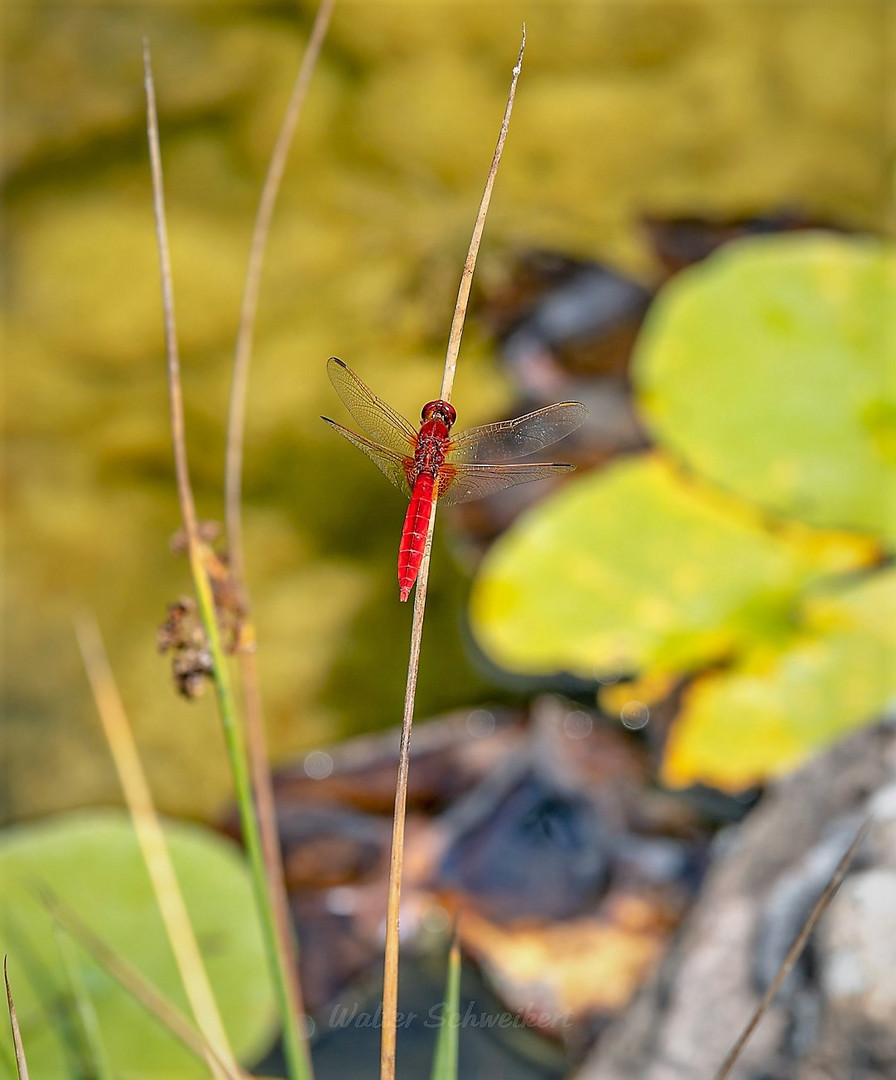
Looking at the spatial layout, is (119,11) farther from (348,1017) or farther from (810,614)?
(348,1017)

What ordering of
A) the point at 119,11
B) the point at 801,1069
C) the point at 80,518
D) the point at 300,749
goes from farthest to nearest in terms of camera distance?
the point at 119,11 < the point at 80,518 < the point at 300,749 < the point at 801,1069

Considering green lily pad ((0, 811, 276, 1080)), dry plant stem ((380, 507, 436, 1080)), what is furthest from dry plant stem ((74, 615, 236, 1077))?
dry plant stem ((380, 507, 436, 1080))

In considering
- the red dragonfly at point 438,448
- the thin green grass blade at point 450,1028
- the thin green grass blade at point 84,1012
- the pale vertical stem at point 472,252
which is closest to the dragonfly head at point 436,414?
the red dragonfly at point 438,448

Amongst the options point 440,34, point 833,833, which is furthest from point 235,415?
point 440,34

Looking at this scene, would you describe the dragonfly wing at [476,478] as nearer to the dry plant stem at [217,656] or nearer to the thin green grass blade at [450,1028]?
the dry plant stem at [217,656]

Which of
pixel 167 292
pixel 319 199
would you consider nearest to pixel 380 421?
pixel 167 292

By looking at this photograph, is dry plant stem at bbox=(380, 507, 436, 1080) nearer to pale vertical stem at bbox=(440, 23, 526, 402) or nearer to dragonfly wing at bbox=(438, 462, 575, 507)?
pale vertical stem at bbox=(440, 23, 526, 402)
